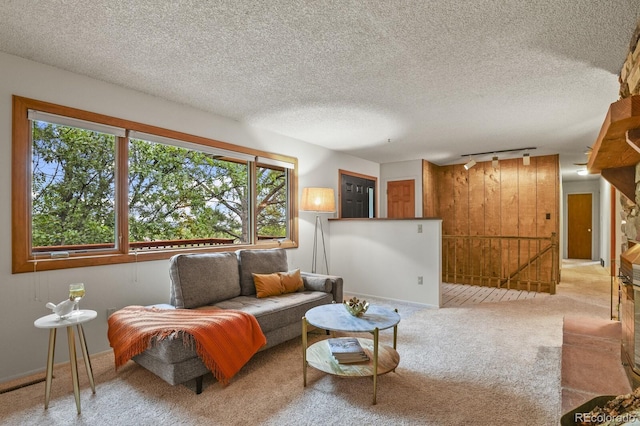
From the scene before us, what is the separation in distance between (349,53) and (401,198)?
479cm

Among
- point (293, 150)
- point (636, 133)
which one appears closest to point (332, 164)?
point (293, 150)

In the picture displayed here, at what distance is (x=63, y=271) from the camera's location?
2.74 metres

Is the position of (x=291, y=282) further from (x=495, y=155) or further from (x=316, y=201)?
(x=495, y=155)

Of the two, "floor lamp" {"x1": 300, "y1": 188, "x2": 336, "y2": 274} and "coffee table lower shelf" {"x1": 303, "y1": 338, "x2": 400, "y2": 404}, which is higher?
"floor lamp" {"x1": 300, "y1": 188, "x2": 336, "y2": 274}

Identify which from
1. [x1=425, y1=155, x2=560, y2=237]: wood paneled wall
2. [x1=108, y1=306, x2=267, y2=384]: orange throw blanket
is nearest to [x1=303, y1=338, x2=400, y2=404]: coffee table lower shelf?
[x1=108, y1=306, x2=267, y2=384]: orange throw blanket

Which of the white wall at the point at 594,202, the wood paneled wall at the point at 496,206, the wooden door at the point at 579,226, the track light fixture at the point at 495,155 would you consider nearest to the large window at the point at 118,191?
the track light fixture at the point at 495,155

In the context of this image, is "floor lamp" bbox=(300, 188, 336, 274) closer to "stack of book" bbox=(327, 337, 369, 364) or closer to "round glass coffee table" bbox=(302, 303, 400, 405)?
"round glass coffee table" bbox=(302, 303, 400, 405)

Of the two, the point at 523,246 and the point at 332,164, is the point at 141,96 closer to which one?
the point at 332,164

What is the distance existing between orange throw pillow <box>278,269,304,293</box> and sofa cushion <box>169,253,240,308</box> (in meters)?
0.47

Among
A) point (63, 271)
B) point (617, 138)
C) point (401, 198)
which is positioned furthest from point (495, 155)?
point (63, 271)

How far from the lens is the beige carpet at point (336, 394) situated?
77.2 inches

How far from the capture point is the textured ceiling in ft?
6.43

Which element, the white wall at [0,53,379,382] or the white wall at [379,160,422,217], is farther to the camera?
the white wall at [379,160,422,217]

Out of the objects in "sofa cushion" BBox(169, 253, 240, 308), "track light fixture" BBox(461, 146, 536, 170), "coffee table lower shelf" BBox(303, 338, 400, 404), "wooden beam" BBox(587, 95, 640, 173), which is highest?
"track light fixture" BBox(461, 146, 536, 170)
